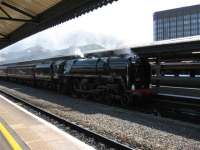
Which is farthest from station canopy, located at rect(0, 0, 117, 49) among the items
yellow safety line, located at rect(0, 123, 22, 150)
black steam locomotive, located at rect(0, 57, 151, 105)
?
black steam locomotive, located at rect(0, 57, 151, 105)

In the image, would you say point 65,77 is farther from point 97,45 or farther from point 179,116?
point 97,45

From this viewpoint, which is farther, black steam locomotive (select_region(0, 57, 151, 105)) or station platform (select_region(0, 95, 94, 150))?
black steam locomotive (select_region(0, 57, 151, 105))

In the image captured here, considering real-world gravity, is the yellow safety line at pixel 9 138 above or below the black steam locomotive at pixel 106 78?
below

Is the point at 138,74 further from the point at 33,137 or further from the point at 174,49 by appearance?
the point at 33,137

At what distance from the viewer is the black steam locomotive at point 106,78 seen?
18.4 m

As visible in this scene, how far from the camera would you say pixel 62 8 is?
12031mm

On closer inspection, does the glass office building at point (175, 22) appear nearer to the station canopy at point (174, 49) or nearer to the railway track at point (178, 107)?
the station canopy at point (174, 49)

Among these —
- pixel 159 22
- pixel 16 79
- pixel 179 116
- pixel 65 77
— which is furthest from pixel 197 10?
pixel 179 116

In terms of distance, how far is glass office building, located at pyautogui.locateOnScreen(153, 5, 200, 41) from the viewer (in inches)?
3536

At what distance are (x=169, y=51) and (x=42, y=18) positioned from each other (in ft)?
30.4

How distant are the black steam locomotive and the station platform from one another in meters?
6.92

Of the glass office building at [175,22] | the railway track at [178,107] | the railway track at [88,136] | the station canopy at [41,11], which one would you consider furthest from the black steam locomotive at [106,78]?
the glass office building at [175,22]

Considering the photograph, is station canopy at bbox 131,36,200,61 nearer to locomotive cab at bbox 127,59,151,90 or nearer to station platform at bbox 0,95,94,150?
locomotive cab at bbox 127,59,151,90

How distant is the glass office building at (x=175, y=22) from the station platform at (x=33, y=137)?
78.5 m
